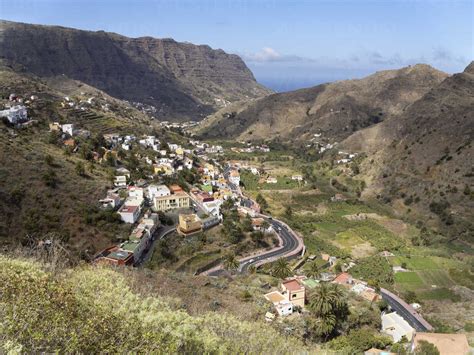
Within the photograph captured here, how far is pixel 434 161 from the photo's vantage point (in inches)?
2758

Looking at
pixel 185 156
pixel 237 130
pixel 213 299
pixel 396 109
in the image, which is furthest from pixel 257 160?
pixel 213 299

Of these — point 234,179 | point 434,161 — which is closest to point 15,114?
point 234,179

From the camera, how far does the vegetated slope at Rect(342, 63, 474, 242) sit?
192 feet

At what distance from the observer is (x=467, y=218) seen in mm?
54938

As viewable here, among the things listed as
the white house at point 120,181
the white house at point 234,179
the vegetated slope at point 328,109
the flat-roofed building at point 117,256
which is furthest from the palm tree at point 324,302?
the vegetated slope at point 328,109

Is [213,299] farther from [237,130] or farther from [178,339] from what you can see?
[237,130]

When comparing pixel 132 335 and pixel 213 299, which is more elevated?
pixel 132 335

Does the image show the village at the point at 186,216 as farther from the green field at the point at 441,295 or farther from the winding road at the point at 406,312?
the green field at the point at 441,295

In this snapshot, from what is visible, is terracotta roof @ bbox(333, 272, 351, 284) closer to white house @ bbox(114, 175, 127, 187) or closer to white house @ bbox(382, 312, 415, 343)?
white house @ bbox(382, 312, 415, 343)

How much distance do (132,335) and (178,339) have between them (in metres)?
1.00

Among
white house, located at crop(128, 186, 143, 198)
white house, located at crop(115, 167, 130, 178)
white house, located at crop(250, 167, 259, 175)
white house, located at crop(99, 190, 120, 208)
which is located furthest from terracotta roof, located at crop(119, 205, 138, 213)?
white house, located at crop(250, 167, 259, 175)

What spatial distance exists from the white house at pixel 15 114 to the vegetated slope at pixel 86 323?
4654 centimetres

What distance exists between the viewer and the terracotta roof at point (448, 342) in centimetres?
1870

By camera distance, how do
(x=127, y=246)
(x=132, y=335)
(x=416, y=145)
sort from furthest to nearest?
1. (x=416, y=145)
2. (x=127, y=246)
3. (x=132, y=335)
